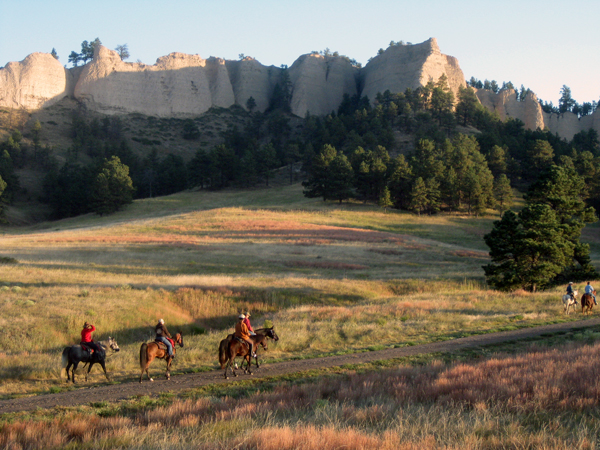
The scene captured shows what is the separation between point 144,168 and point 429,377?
131 m

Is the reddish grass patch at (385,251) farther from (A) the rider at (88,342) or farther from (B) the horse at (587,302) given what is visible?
(A) the rider at (88,342)

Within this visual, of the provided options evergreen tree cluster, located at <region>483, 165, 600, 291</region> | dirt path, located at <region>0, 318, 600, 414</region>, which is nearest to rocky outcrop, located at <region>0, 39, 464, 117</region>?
evergreen tree cluster, located at <region>483, 165, 600, 291</region>

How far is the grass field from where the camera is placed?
8234 millimetres

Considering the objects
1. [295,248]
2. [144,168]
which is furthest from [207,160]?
[295,248]

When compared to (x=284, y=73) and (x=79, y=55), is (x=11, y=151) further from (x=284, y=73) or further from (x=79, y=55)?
(x=284, y=73)

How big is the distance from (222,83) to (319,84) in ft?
135

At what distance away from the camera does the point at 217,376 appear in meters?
12.9

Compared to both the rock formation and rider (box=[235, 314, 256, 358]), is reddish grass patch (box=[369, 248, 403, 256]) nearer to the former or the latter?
rider (box=[235, 314, 256, 358])

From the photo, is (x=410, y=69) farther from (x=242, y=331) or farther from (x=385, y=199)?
(x=242, y=331)

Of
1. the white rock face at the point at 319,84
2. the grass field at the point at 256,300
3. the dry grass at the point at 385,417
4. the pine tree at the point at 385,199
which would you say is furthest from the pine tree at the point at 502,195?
the white rock face at the point at 319,84

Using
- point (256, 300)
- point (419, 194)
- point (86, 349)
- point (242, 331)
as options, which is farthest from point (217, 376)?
point (419, 194)

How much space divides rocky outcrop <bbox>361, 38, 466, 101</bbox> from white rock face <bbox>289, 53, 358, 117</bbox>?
14.4m

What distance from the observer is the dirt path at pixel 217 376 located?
34.8ft

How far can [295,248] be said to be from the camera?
4869 cm
